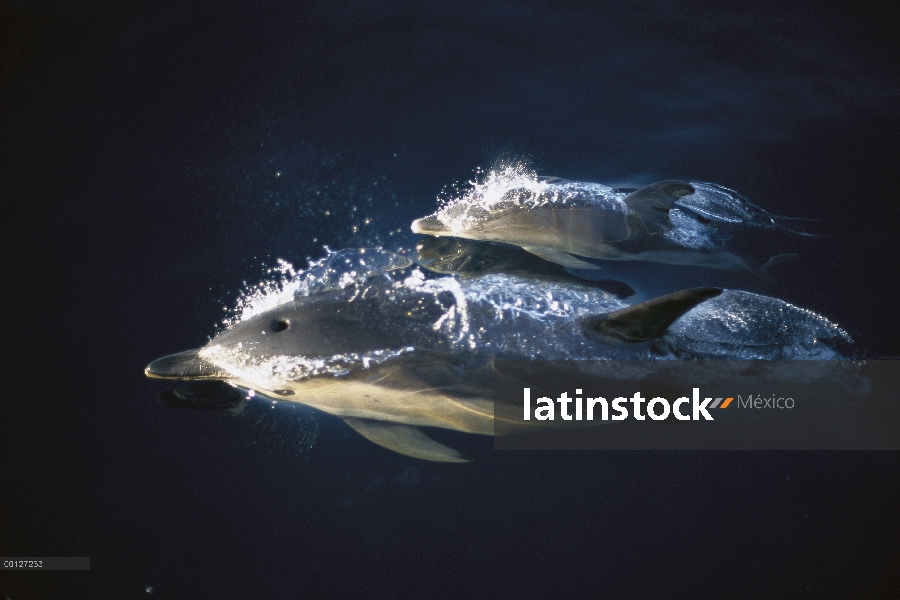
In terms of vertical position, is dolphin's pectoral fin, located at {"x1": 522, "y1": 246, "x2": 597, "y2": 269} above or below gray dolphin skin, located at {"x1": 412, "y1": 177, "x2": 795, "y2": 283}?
below

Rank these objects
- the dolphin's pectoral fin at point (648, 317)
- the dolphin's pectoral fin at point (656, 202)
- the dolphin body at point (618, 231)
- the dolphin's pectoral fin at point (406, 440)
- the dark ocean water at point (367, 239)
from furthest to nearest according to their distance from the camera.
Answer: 1. the dolphin's pectoral fin at point (656, 202)
2. the dolphin body at point (618, 231)
3. the dolphin's pectoral fin at point (406, 440)
4. the dark ocean water at point (367, 239)
5. the dolphin's pectoral fin at point (648, 317)

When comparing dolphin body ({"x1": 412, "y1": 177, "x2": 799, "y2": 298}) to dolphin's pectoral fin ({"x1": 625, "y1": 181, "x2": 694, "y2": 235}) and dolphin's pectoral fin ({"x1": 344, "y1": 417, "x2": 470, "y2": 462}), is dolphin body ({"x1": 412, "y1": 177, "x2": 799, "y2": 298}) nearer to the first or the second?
dolphin's pectoral fin ({"x1": 625, "y1": 181, "x2": 694, "y2": 235})

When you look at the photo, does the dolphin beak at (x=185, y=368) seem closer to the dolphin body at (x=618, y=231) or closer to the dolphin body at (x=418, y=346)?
the dolphin body at (x=418, y=346)

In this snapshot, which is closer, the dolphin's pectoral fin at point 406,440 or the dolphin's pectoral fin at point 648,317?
the dolphin's pectoral fin at point 648,317

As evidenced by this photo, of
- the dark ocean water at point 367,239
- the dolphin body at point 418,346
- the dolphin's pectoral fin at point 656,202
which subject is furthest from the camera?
the dolphin's pectoral fin at point 656,202

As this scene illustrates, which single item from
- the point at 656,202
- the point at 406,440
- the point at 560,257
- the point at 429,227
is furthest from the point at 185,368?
the point at 656,202

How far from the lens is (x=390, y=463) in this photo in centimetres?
374

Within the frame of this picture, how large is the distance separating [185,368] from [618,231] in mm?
3253

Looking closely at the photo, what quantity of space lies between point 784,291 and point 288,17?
5810 mm

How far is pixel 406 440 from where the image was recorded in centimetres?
377

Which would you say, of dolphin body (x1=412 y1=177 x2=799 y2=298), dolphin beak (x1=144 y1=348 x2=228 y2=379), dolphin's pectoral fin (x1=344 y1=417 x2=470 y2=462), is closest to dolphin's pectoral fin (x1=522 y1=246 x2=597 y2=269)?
dolphin body (x1=412 y1=177 x2=799 y2=298)

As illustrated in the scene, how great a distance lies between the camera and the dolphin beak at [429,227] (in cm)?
491

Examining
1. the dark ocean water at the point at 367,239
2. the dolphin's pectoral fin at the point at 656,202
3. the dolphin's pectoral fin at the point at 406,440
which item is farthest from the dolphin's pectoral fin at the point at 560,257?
the dolphin's pectoral fin at the point at 406,440

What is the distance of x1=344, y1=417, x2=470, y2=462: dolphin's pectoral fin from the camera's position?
3723 mm
